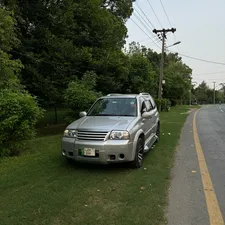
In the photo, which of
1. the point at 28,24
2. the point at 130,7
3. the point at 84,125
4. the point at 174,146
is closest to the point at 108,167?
the point at 84,125

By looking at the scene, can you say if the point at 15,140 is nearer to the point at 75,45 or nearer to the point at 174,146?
the point at 174,146

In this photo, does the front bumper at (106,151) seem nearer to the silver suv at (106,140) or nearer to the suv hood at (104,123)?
the silver suv at (106,140)

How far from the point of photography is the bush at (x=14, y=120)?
5.54 metres

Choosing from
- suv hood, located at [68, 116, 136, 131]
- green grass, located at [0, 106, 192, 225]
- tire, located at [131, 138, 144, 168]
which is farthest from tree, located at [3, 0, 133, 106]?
tire, located at [131, 138, 144, 168]

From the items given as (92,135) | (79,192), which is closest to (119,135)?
(92,135)

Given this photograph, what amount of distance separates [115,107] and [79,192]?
277 centimetres

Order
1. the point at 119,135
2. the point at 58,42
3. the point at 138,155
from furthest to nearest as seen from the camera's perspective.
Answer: the point at 58,42, the point at 138,155, the point at 119,135

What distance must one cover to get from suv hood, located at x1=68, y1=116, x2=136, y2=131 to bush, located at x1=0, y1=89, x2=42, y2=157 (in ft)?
4.12

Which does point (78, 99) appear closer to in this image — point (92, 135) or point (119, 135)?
point (92, 135)

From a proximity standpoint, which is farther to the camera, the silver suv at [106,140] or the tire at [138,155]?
the tire at [138,155]

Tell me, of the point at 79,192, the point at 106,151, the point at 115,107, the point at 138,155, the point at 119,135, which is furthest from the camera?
the point at 115,107

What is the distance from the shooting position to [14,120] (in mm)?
5531

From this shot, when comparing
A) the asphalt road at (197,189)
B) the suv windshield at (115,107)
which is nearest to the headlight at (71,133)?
the suv windshield at (115,107)

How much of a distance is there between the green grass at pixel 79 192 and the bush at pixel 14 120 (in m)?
0.42
